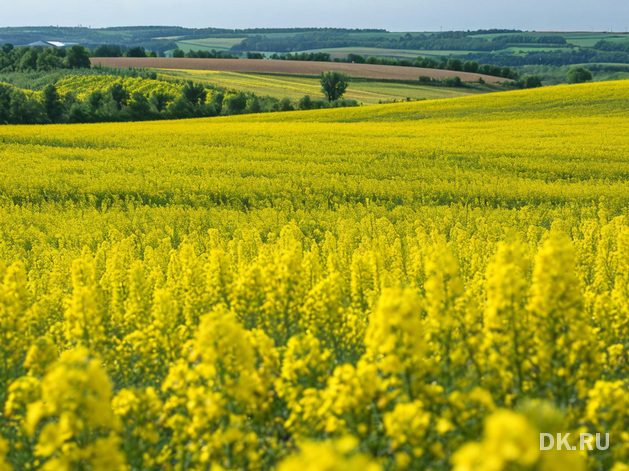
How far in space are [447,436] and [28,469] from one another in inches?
149

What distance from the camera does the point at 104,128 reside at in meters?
39.9

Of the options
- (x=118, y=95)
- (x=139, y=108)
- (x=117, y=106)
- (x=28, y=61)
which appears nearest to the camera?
(x=117, y=106)

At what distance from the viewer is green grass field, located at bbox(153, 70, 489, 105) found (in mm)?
74938

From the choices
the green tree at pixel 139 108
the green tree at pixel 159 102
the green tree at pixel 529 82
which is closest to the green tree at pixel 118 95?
the green tree at pixel 139 108

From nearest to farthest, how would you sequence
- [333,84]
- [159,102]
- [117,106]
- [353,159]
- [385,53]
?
[353,159] → [117,106] → [159,102] → [333,84] → [385,53]

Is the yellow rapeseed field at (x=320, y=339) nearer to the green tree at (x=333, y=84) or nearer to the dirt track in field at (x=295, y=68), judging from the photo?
the green tree at (x=333, y=84)

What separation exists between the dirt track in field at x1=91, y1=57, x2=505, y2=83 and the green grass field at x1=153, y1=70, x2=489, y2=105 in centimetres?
364

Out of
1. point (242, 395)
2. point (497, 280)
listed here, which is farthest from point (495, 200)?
point (242, 395)

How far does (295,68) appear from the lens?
3880 inches

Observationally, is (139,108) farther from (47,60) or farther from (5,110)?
(47,60)

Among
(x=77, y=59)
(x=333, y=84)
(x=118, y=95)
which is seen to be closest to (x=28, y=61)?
(x=77, y=59)

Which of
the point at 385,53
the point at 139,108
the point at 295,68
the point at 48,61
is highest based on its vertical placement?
the point at 385,53

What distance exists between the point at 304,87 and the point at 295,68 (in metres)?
16.8

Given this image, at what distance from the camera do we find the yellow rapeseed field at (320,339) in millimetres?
3748
